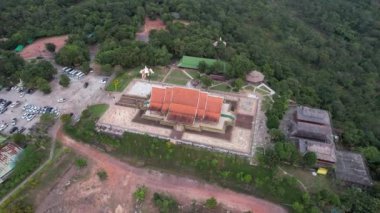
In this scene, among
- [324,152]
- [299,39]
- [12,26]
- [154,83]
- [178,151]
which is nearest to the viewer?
[324,152]

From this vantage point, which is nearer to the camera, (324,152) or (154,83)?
(324,152)

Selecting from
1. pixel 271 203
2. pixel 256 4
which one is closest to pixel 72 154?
pixel 271 203

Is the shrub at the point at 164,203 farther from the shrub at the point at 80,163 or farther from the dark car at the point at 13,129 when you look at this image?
the dark car at the point at 13,129

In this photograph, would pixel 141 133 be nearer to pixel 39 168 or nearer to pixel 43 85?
pixel 39 168

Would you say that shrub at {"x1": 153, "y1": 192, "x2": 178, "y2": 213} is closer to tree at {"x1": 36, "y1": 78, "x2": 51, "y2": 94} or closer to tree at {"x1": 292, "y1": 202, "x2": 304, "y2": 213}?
tree at {"x1": 292, "y1": 202, "x2": 304, "y2": 213}

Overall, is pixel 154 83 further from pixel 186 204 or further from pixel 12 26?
pixel 12 26

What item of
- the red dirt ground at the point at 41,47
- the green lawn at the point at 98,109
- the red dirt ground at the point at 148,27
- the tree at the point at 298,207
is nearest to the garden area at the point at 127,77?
the green lawn at the point at 98,109

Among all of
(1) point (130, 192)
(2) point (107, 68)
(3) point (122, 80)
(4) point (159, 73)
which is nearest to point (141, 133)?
(1) point (130, 192)
